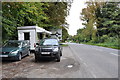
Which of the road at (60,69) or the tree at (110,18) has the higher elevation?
the tree at (110,18)

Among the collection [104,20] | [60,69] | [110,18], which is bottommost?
[60,69]

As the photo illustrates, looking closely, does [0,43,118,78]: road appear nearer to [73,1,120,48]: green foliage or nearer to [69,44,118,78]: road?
[69,44,118,78]: road

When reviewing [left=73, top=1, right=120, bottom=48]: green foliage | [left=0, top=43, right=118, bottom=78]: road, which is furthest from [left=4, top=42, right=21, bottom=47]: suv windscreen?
[left=73, top=1, right=120, bottom=48]: green foliage

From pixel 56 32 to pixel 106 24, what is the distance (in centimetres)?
1451

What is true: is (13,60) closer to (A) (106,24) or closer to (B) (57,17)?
(B) (57,17)

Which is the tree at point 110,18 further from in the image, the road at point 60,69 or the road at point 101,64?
the road at point 60,69

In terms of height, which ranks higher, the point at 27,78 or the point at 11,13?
the point at 11,13

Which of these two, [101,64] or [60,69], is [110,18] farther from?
[60,69]

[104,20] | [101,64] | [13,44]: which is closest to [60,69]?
[101,64]

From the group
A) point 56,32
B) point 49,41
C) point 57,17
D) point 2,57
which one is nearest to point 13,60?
point 2,57

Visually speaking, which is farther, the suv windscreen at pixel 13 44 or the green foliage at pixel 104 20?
the green foliage at pixel 104 20

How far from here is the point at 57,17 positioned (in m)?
19.2

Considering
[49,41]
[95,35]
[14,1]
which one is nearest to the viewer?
[14,1]

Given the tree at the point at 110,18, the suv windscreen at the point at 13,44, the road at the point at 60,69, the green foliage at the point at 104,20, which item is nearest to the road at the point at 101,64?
the road at the point at 60,69
